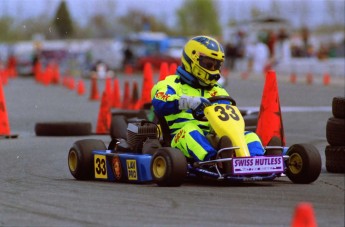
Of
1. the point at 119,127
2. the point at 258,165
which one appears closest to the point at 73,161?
the point at 258,165

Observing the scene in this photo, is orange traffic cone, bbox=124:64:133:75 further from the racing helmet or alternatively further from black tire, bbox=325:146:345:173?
the racing helmet

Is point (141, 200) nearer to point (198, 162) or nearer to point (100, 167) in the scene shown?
point (198, 162)

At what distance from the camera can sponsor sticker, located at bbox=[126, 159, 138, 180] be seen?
8.69 metres

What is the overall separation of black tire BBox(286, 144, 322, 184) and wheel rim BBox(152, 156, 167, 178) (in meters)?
1.15

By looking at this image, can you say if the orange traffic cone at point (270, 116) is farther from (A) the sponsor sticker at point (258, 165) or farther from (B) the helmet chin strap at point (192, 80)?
(A) the sponsor sticker at point (258, 165)

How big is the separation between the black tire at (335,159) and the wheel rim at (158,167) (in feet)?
7.04

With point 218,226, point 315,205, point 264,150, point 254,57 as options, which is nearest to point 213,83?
point 264,150

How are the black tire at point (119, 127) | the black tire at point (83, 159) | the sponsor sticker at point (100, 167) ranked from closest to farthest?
the sponsor sticker at point (100, 167) < the black tire at point (83, 159) < the black tire at point (119, 127)

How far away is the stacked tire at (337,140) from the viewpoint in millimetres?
9719

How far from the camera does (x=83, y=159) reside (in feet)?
30.6

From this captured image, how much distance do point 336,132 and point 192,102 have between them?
5.72 ft

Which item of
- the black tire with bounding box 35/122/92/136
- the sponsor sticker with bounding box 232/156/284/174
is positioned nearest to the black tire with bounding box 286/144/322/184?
the sponsor sticker with bounding box 232/156/284/174

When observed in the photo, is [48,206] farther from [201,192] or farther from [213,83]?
[213,83]

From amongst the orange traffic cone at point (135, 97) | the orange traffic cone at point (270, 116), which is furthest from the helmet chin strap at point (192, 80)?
the orange traffic cone at point (135, 97)
